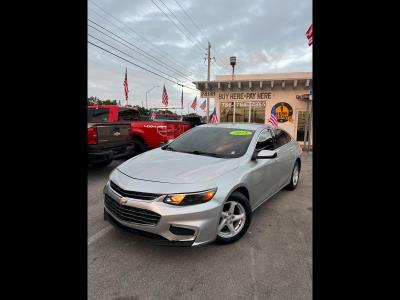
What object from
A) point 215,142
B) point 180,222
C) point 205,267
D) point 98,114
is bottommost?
point 205,267

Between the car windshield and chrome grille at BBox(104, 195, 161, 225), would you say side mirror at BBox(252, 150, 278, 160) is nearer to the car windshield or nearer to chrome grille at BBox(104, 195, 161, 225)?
the car windshield

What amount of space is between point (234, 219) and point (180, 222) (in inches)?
32.5

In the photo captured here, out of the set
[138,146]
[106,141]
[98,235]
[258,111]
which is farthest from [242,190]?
[258,111]

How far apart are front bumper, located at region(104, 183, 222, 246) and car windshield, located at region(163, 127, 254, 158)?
1.12 metres

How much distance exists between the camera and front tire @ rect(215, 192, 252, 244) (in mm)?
2893

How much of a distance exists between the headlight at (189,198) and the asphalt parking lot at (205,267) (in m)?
0.63

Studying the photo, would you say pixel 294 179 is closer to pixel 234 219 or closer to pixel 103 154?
pixel 234 219

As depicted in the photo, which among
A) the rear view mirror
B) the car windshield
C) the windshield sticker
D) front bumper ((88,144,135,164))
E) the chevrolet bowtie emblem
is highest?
the windshield sticker

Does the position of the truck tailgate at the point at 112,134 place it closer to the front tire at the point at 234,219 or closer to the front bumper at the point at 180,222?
the front bumper at the point at 180,222

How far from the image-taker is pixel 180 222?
2502mm

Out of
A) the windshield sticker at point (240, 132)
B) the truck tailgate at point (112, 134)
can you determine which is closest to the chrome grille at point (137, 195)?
the windshield sticker at point (240, 132)

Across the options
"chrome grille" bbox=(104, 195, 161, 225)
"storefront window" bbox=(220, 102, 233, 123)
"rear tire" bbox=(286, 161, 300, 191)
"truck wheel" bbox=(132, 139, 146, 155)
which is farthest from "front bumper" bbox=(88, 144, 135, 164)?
"storefront window" bbox=(220, 102, 233, 123)
